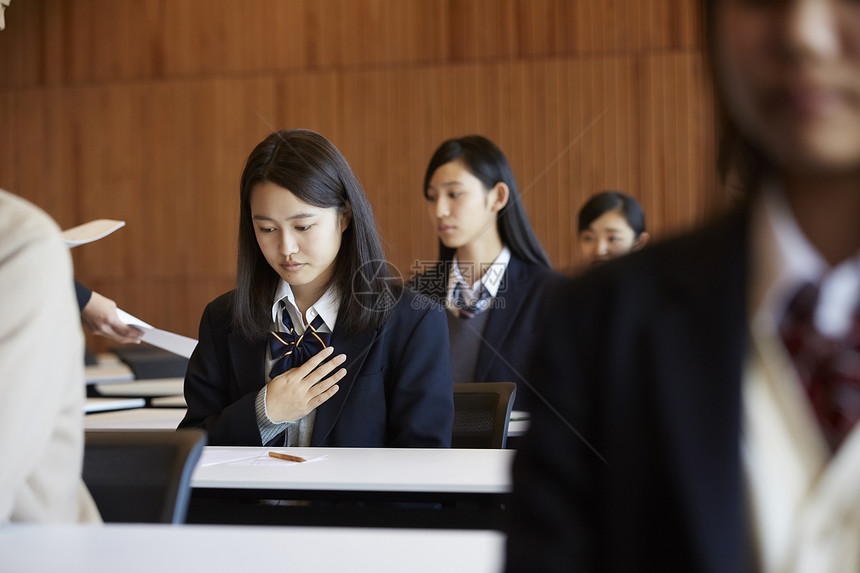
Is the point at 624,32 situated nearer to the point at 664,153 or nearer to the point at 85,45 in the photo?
the point at 664,153

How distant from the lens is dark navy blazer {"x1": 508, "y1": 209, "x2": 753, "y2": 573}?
1.82 feet

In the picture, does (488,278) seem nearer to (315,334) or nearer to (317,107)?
(315,334)

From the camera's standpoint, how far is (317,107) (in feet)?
23.5

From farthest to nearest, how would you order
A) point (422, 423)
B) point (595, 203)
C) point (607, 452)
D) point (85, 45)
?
1. point (85, 45)
2. point (595, 203)
3. point (422, 423)
4. point (607, 452)

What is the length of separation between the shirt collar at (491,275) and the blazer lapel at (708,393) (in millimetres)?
2805

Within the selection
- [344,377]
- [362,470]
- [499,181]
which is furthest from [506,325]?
[362,470]

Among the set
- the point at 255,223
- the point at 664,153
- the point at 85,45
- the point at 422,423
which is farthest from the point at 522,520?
the point at 85,45

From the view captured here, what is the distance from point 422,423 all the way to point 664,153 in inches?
189

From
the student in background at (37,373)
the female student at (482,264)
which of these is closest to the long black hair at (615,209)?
the female student at (482,264)

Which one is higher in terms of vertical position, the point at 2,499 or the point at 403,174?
the point at 403,174

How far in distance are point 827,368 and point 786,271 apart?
0.23ft

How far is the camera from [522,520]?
0.62 m

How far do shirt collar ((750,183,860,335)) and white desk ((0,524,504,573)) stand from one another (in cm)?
60

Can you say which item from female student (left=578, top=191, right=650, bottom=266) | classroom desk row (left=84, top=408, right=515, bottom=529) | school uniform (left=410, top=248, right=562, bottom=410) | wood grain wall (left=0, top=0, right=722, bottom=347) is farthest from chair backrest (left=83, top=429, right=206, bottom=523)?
wood grain wall (left=0, top=0, right=722, bottom=347)
